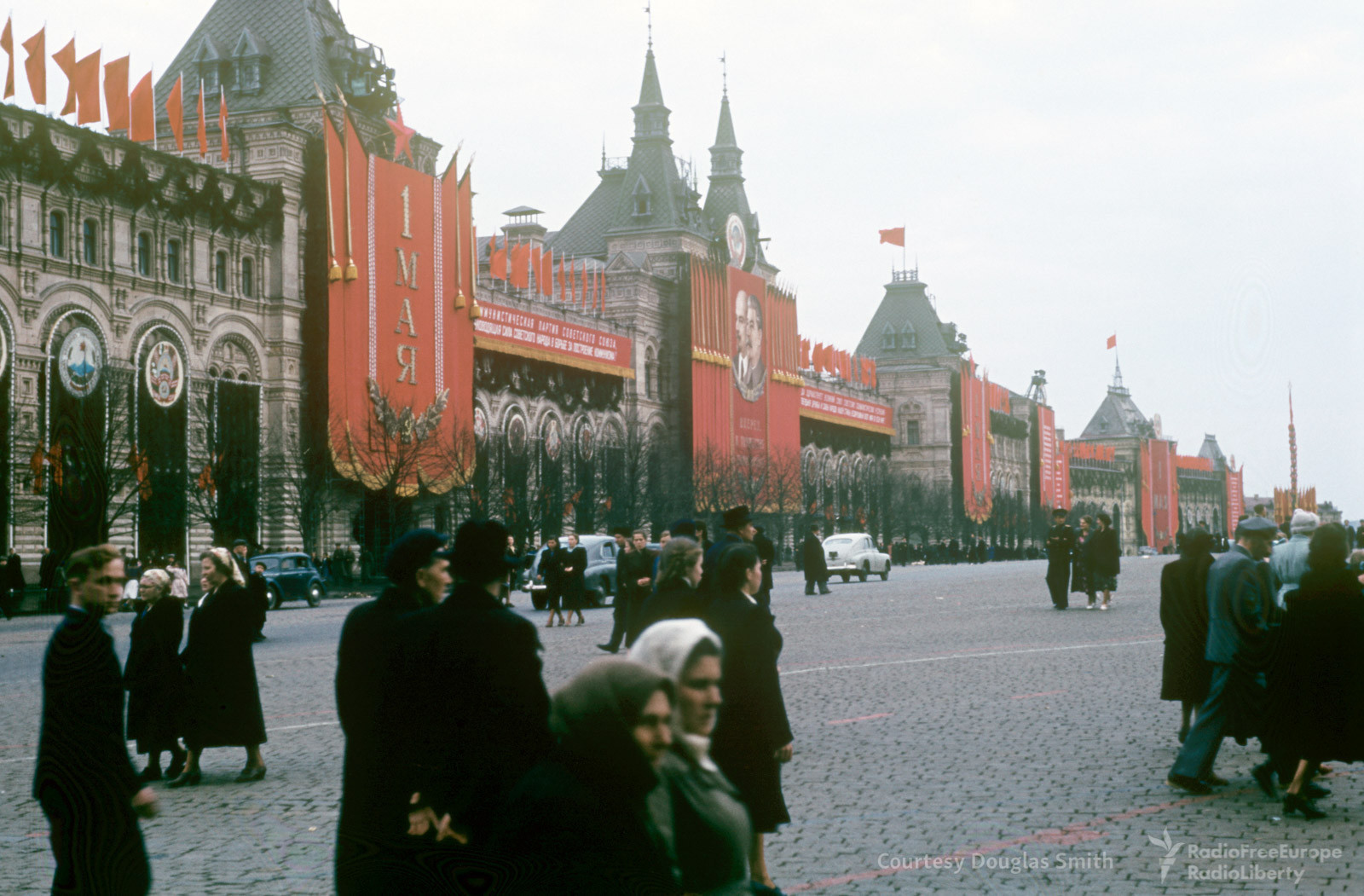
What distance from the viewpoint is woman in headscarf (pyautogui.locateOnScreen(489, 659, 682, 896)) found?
9.77 feet

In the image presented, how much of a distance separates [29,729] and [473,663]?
9446 mm

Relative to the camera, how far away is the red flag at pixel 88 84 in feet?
138

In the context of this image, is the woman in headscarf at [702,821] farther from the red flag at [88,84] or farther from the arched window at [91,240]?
the arched window at [91,240]

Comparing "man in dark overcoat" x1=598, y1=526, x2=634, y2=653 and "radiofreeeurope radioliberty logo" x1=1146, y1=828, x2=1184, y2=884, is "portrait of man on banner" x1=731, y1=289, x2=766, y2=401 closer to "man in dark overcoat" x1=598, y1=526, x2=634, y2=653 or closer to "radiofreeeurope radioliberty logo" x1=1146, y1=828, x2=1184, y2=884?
"man in dark overcoat" x1=598, y1=526, x2=634, y2=653

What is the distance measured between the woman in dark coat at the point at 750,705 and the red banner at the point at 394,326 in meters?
42.8

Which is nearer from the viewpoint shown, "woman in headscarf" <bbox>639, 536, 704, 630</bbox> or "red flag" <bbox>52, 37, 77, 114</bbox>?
"woman in headscarf" <bbox>639, 536, 704, 630</bbox>

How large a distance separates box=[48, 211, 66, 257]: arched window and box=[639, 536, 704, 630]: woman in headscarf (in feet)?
133

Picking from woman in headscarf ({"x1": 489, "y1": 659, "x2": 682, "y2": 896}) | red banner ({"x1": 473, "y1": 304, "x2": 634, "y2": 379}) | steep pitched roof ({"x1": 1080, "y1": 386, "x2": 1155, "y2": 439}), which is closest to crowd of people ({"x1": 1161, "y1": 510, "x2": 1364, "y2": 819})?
woman in headscarf ({"x1": 489, "y1": 659, "x2": 682, "y2": 896})

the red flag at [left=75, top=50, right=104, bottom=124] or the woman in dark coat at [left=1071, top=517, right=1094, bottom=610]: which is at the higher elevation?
the red flag at [left=75, top=50, right=104, bottom=124]

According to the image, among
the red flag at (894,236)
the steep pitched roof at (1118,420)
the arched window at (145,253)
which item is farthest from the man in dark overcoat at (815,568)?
the steep pitched roof at (1118,420)

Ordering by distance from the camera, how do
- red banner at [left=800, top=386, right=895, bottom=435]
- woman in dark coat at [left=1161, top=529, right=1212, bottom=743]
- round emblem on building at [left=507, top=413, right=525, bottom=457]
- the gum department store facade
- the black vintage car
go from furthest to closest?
red banner at [left=800, top=386, right=895, bottom=435] → round emblem on building at [left=507, top=413, right=525, bottom=457] → the gum department store facade → the black vintage car → woman in dark coat at [left=1161, top=529, right=1212, bottom=743]

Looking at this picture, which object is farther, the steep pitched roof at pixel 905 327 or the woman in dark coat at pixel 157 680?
the steep pitched roof at pixel 905 327

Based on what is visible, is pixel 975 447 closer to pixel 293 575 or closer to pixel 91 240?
pixel 91 240

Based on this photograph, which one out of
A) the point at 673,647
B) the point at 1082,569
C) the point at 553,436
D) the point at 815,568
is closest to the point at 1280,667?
the point at 673,647
